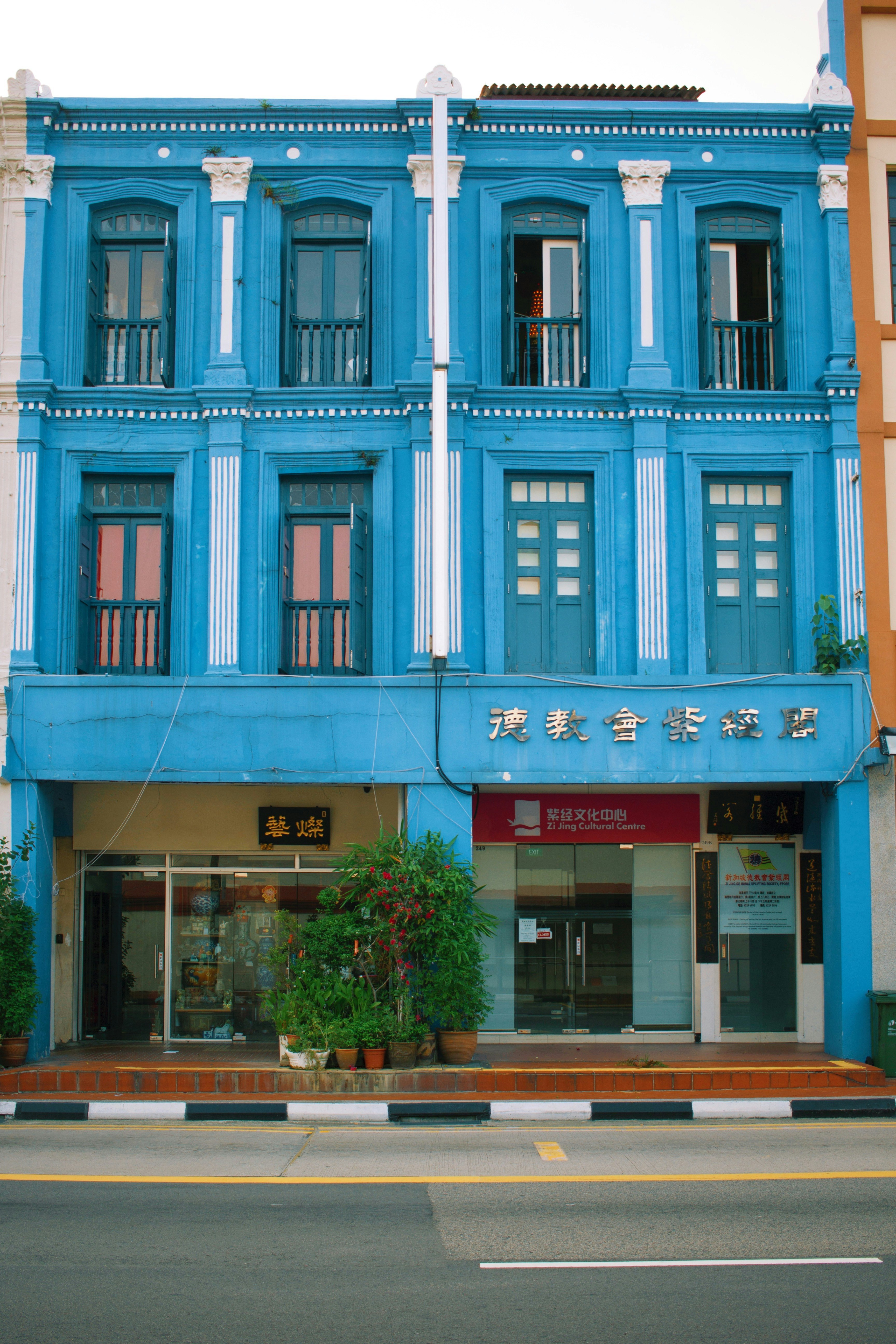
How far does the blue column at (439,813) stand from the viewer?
13867 millimetres

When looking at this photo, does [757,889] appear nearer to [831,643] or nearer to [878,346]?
[831,643]

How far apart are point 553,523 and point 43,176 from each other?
7728 millimetres

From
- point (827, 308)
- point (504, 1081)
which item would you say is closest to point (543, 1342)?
point (504, 1081)

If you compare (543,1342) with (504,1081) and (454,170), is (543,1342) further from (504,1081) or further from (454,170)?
(454,170)

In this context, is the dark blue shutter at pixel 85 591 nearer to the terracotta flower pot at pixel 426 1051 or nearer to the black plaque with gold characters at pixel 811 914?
the terracotta flower pot at pixel 426 1051

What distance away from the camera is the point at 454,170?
14.8 metres

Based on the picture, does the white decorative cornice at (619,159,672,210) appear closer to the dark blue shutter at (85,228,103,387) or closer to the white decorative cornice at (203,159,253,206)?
the white decorative cornice at (203,159,253,206)

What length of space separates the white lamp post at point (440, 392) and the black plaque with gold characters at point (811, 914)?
5.69 m

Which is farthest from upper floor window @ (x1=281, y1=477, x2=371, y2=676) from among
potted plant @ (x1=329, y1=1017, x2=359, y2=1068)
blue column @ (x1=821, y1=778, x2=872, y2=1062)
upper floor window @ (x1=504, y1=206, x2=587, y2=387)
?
blue column @ (x1=821, y1=778, x2=872, y2=1062)

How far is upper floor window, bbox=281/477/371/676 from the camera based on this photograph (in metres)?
14.5

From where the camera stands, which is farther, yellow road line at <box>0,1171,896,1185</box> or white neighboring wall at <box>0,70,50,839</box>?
white neighboring wall at <box>0,70,50,839</box>

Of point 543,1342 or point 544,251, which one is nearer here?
point 543,1342

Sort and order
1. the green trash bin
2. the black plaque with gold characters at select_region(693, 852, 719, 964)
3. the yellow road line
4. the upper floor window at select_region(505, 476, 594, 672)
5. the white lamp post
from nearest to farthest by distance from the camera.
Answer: the yellow road line
the green trash bin
the white lamp post
the upper floor window at select_region(505, 476, 594, 672)
the black plaque with gold characters at select_region(693, 852, 719, 964)

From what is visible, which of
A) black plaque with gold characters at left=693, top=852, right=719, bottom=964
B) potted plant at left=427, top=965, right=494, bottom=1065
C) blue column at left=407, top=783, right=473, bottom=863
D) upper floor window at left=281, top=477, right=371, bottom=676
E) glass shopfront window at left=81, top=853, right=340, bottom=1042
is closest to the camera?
potted plant at left=427, top=965, right=494, bottom=1065
